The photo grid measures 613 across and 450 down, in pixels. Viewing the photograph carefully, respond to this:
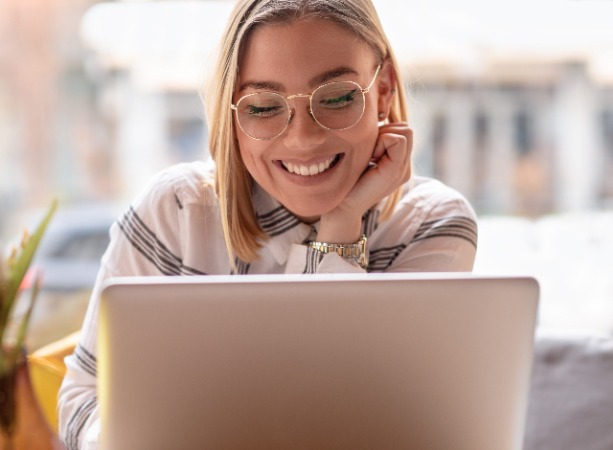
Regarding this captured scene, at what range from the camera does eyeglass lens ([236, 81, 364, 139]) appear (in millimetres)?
1372

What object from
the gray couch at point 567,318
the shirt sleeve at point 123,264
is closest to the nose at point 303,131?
the shirt sleeve at point 123,264

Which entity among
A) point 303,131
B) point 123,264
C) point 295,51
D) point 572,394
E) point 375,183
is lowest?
point 572,394

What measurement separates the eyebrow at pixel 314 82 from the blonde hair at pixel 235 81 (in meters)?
0.04

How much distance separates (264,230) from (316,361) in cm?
65

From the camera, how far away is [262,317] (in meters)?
0.86

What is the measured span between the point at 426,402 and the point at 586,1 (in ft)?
17.7

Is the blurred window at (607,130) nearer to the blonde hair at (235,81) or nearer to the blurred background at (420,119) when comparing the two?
the blurred background at (420,119)

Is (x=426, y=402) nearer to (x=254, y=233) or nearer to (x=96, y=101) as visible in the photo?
(x=254, y=233)

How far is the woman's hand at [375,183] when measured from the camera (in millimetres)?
1443


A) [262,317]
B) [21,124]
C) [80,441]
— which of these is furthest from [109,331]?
[21,124]

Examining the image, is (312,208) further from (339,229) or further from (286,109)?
(286,109)

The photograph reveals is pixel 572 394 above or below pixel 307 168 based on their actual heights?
below

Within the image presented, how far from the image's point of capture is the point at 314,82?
Answer: 136 cm

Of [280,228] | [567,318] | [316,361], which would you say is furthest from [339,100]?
[567,318]
